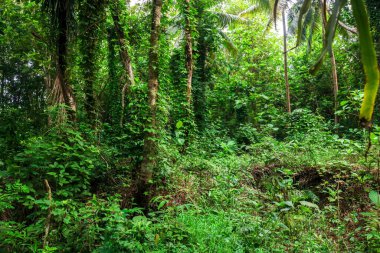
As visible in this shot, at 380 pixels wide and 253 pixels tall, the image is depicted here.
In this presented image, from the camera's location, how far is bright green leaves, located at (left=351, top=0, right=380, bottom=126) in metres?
0.68

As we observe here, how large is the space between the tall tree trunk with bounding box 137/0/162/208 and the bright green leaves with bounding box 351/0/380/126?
377 centimetres

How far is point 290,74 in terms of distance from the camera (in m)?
14.5

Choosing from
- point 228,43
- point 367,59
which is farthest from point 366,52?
point 228,43

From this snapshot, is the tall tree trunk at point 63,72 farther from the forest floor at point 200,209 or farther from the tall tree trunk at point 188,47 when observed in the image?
the tall tree trunk at point 188,47

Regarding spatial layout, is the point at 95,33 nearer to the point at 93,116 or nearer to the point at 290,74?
the point at 93,116

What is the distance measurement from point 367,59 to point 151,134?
3962 mm

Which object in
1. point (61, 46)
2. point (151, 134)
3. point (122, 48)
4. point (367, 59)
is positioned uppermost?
point (122, 48)

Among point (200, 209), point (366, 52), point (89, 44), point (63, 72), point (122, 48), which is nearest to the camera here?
point (366, 52)

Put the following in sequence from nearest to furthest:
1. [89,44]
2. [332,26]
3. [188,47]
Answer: [332,26] → [89,44] → [188,47]

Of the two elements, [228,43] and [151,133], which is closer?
[151,133]

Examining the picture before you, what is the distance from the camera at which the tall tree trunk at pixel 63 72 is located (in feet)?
16.0

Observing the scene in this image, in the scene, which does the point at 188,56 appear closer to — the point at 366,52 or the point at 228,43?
the point at 228,43

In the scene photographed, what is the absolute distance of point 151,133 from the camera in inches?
177

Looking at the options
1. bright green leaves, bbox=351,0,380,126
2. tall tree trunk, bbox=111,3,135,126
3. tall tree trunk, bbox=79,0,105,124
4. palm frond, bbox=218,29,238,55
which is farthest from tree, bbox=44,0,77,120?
palm frond, bbox=218,29,238,55
